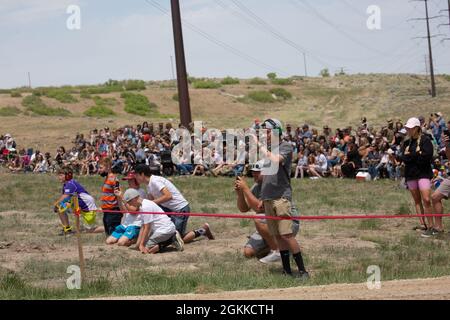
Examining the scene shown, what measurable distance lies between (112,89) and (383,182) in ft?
158

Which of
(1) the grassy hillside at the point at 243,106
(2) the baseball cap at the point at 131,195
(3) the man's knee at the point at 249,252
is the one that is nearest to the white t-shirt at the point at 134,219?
(2) the baseball cap at the point at 131,195

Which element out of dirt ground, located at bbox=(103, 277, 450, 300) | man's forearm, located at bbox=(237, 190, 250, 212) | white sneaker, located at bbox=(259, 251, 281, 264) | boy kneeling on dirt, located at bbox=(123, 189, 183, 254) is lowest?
white sneaker, located at bbox=(259, 251, 281, 264)

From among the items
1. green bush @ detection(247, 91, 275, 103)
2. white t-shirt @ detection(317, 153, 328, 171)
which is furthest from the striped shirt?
green bush @ detection(247, 91, 275, 103)

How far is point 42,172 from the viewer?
97.1 feet

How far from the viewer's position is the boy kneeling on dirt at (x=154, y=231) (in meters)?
12.3

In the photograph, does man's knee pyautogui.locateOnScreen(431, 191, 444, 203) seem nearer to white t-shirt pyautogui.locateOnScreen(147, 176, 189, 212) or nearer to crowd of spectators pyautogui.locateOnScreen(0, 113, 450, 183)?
white t-shirt pyautogui.locateOnScreen(147, 176, 189, 212)

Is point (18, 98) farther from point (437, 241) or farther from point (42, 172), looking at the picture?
point (437, 241)

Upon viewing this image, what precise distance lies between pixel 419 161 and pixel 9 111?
3832 cm

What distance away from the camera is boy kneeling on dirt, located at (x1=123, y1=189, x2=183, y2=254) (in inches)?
483

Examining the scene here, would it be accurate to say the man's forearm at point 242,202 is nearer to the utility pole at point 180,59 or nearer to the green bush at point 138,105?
the utility pole at point 180,59

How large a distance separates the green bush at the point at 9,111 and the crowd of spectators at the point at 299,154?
15957 millimetres

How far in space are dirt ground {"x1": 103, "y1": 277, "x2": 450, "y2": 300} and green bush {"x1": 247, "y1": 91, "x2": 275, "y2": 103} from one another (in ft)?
164

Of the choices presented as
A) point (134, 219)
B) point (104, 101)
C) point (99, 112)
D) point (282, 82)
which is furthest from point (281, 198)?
point (282, 82)

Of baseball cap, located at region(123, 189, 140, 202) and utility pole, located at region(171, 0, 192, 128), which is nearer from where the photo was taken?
baseball cap, located at region(123, 189, 140, 202)
